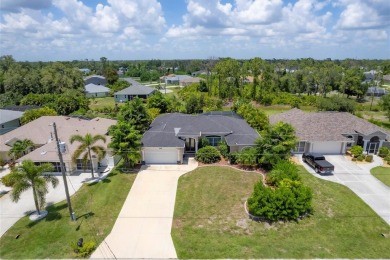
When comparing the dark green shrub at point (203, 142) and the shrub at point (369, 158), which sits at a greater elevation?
the dark green shrub at point (203, 142)

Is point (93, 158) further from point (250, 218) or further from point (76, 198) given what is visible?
point (250, 218)

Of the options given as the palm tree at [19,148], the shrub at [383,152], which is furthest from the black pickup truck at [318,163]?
the palm tree at [19,148]

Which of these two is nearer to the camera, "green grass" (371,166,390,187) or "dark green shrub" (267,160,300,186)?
"dark green shrub" (267,160,300,186)

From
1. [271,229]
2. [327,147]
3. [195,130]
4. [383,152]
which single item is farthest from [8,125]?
[383,152]

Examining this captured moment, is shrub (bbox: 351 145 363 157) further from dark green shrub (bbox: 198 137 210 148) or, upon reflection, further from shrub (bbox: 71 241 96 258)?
shrub (bbox: 71 241 96 258)

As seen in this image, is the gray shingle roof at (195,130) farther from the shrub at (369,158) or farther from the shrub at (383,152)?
the shrub at (383,152)

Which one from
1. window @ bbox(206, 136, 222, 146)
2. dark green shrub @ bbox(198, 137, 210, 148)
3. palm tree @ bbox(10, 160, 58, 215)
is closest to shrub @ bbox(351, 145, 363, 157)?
window @ bbox(206, 136, 222, 146)

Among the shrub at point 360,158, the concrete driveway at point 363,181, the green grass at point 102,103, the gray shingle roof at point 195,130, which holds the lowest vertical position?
the concrete driveway at point 363,181

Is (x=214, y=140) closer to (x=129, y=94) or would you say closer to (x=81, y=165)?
(x=81, y=165)
